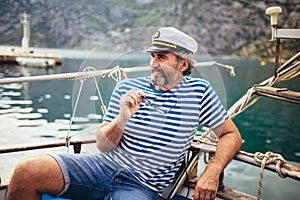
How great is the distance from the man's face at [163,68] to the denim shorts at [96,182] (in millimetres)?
611

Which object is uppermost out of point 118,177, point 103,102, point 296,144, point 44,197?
point 103,102

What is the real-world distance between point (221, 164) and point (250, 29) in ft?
367

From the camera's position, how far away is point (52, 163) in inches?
78.0

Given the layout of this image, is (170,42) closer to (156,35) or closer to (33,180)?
(156,35)

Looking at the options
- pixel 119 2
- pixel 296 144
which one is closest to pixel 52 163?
pixel 119 2

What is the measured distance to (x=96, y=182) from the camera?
207cm

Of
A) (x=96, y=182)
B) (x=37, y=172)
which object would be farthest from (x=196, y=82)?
(x=37, y=172)

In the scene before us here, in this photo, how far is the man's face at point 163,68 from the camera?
6.85 feet

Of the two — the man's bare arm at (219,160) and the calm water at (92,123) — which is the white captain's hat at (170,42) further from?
the man's bare arm at (219,160)

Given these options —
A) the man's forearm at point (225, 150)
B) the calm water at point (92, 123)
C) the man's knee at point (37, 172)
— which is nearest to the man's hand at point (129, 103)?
the calm water at point (92, 123)

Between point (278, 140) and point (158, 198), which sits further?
point (278, 140)

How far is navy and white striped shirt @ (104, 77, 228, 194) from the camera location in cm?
→ 213

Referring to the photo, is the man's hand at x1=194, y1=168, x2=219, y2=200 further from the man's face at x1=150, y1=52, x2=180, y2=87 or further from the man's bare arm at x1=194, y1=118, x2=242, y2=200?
the man's face at x1=150, y1=52, x2=180, y2=87

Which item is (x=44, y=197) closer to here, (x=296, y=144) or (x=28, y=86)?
(x=296, y=144)
